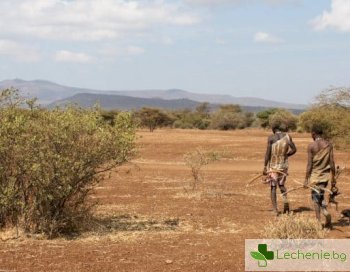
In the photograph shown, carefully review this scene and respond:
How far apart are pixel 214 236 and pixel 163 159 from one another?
21.3 metres

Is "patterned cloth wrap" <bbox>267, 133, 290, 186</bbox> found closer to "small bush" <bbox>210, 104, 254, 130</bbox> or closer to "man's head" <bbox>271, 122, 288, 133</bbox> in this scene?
"man's head" <bbox>271, 122, 288, 133</bbox>

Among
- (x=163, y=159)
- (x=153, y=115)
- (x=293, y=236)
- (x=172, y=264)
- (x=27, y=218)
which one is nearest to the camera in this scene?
(x=172, y=264)

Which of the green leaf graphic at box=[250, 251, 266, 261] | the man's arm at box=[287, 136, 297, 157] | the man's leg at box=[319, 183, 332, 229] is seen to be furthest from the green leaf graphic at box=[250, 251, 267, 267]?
the man's arm at box=[287, 136, 297, 157]

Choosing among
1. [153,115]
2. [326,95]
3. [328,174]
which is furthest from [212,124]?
[328,174]

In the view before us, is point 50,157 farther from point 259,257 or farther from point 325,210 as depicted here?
point 325,210

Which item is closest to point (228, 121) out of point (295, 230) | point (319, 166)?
point (319, 166)

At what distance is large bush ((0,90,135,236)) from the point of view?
28.1 feet

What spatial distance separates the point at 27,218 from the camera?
898 cm

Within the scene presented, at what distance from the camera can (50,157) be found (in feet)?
27.7

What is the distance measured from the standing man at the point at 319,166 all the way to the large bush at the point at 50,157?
3.06 meters

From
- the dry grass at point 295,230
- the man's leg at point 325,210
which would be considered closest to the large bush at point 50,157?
the dry grass at point 295,230

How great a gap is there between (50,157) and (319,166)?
445 centimetres

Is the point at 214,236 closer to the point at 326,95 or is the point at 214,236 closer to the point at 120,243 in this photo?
the point at 120,243

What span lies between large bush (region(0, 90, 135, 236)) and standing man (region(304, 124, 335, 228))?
120 inches
